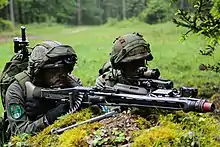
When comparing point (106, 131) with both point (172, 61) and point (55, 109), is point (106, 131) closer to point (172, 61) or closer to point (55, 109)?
point (55, 109)

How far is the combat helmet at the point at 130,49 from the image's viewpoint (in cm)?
471

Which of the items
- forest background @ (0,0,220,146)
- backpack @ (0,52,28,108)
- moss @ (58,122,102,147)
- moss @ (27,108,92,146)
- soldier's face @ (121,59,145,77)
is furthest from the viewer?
forest background @ (0,0,220,146)

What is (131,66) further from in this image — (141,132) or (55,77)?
(141,132)

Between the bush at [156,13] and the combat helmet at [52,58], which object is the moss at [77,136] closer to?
the combat helmet at [52,58]

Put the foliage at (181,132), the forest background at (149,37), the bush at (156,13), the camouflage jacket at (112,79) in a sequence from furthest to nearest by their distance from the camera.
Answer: the bush at (156,13)
the forest background at (149,37)
the camouflage jacket at (112,79)
the foliage at (181,132)

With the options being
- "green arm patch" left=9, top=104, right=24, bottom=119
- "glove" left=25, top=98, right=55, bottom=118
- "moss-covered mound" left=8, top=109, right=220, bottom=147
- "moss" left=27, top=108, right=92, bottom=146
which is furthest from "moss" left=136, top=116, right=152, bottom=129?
"green arm patch" left=9, top=104, right=24, bottom=119

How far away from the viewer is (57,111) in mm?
4047

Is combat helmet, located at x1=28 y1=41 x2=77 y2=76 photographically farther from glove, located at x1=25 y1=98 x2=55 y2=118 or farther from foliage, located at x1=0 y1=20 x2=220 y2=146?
foliage, located at x1=0 y1=20 x2=220 y2=146

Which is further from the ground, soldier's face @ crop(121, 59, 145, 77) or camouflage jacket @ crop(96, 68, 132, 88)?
soldier's face @ crop(121, 59, 145, 77)

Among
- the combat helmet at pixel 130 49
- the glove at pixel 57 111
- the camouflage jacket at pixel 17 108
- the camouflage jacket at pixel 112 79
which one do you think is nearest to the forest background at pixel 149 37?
the glove at pixel 57 111

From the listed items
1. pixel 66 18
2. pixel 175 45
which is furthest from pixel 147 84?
pixel 66 18

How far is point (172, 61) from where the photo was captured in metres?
16.1


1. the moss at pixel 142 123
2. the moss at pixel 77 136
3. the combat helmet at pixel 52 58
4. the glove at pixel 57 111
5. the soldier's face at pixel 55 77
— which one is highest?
the combat helmet at pixel 52 58

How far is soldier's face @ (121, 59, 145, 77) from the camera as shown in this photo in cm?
484
